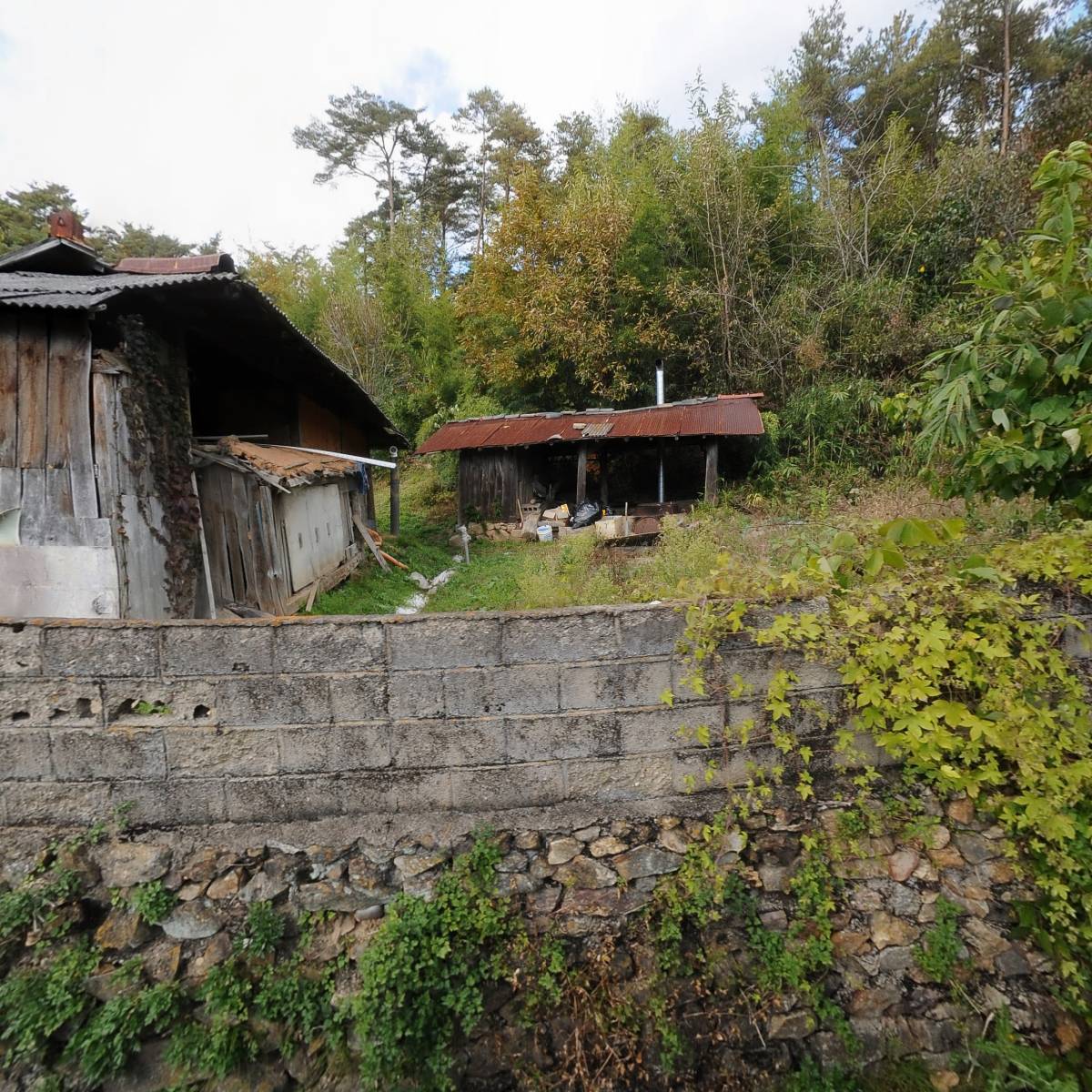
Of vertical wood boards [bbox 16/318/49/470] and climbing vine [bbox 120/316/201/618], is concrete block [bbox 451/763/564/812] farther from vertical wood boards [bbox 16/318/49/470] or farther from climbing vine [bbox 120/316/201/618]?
vertical wood boards [bbox 16/318/49/470]

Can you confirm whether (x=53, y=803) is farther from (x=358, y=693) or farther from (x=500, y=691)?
(x=500, y=691)

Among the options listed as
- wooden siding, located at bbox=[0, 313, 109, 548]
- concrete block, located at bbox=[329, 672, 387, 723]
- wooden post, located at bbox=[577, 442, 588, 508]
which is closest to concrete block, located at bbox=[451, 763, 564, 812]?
concrete block, located at bbox=[329, 672, 387, 723]

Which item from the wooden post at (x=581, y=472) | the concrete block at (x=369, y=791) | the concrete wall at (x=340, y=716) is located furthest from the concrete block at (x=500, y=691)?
the wooden post at (x=581, y=472)

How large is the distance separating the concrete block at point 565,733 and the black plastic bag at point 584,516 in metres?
7.92

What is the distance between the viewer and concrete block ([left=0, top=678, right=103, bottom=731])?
2262 millimetres

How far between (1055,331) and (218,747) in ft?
14.1

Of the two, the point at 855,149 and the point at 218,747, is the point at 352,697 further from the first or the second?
the point at 855,149

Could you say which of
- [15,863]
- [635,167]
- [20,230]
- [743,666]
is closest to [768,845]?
[743,666]

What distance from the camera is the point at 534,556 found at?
8398mm

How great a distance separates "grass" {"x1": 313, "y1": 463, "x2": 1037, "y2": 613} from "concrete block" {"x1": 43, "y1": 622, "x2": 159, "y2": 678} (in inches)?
81.0

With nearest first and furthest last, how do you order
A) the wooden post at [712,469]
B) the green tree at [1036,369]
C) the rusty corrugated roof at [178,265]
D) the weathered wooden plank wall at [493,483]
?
the green tree at [1036,369], the rusty corrugated roof at [178,265], the wooden post at [712,469], the weathered wooden plank wall at [493,483]

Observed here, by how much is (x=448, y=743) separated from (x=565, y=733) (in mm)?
534

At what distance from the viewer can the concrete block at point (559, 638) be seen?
2.22m

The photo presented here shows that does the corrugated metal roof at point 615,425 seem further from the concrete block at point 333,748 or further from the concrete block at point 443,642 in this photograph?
the concrete block at point 333,748
